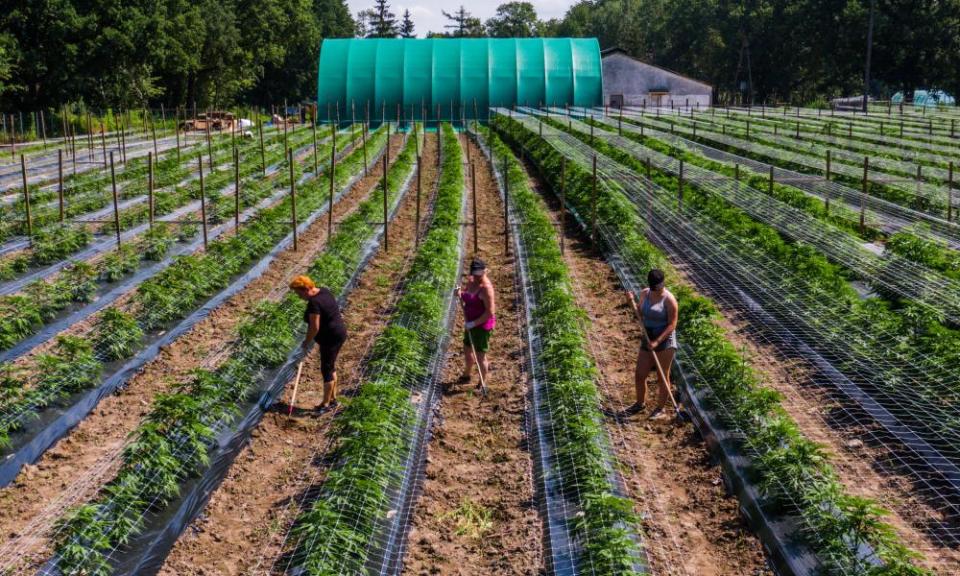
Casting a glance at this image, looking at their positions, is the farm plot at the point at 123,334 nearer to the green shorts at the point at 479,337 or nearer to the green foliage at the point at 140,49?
the green shorts at the point at 479,337

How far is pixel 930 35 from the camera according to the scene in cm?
6438

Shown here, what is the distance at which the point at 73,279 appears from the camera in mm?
14703

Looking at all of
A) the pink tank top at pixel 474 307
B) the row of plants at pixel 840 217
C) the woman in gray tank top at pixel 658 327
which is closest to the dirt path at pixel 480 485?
the pink tank top at pixel 474 307

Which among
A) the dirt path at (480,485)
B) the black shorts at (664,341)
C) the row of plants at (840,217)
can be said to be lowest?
the dirt path at (480,485)

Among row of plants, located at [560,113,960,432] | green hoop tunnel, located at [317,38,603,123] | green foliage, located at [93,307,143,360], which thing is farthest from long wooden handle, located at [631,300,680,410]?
green hoop tunnel, located at [317,38,603,123]

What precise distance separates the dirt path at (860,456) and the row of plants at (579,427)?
211 centimetres

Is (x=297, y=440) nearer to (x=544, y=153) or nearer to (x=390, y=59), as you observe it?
(x=544, y=153)

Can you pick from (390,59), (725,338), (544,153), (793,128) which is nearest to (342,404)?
(725,338)

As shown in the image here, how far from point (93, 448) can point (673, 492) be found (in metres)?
5.95

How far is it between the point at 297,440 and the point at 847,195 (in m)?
17.2

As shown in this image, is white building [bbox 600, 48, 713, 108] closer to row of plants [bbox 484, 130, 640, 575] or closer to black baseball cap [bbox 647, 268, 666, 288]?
row of plants [bbox 484, 130, 640, 575]

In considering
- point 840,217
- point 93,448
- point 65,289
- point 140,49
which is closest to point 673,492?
point 93,448

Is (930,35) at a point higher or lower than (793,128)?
higher

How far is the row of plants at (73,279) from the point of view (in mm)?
12180
